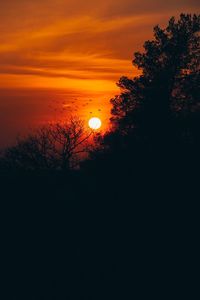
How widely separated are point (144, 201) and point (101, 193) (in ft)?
10.5

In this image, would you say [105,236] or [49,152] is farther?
[49,152]

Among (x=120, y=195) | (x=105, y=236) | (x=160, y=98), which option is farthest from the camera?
(x=160, y=98)

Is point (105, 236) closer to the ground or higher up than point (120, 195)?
closer to the ground

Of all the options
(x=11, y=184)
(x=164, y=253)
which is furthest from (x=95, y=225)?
(x=11, y=184)

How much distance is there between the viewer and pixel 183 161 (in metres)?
28.8

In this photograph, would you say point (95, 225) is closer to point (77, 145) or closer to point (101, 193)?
point (101, 193)

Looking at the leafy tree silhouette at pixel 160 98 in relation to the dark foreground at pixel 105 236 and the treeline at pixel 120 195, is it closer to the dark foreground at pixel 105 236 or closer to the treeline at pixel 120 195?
the treeline at pixel 120 195

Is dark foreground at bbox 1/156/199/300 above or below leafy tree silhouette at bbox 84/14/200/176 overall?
below

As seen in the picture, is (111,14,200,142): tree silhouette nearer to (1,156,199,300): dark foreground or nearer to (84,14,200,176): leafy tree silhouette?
(84,14,200,176): leafy tree silhouette

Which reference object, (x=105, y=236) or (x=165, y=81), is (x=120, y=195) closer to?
(x=105, y=236)

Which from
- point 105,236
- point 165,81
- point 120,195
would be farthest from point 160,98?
point 105,236

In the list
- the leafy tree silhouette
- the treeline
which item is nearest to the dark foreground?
the treeline

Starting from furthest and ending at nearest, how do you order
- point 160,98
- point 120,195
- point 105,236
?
point 160,98, point 120,195, point 105,236

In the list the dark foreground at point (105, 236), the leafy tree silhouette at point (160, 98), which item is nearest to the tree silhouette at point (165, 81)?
the leafy tree silhouette at point (160, 98)
